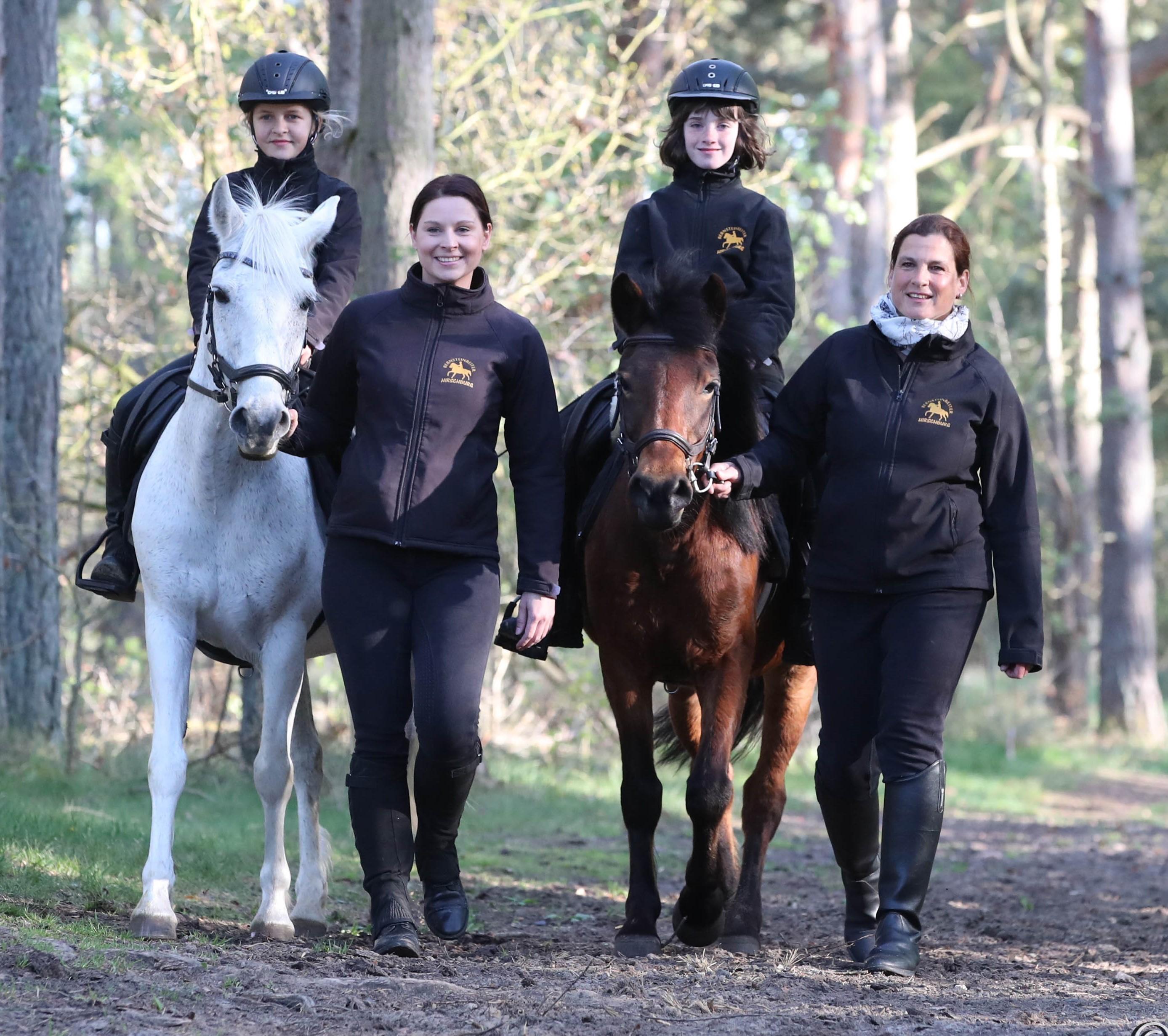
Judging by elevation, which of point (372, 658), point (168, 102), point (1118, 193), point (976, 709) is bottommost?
point (976, 709)

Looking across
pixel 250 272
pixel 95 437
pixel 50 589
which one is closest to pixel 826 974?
pixel 250 272

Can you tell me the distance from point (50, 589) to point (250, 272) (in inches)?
221

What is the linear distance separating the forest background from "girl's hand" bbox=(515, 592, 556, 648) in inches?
162

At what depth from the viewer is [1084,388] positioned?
2359 centimetres

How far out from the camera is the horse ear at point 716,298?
17.2ft

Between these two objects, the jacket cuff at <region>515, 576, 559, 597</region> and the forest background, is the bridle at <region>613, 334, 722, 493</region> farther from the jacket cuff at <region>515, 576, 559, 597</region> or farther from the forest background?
the forest background

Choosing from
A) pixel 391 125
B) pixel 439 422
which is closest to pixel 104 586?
pixel 439 422

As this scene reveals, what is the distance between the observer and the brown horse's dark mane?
17.3 ft

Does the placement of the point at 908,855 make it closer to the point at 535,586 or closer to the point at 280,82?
the point at 535,586

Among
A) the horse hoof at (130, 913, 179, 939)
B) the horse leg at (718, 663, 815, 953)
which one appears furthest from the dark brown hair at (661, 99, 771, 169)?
the horse hoof at (130, 913, 179, 939)

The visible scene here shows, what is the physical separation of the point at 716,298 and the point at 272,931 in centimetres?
282

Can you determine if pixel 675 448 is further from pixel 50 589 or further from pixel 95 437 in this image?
pixel 95 437

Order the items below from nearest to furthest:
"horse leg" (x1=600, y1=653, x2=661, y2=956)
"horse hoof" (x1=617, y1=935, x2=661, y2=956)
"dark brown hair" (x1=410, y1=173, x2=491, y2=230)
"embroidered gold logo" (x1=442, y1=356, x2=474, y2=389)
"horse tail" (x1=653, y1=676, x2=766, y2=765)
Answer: "embroidered gold logo" (x1=442, y1=356, x2=474, y2=389), "dark brown hair" (x1=410, y1=173, x2=491, y2=230), "horse hoof" (x1=617, y1=935, x2=661, y2=956), "horse leg" (x1=600, y1=653, x2=661, y2=956), "horse tail" (x1=653, y1=676, x2=766, y2=765)

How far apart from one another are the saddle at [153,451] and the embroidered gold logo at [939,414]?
2.27 meters
